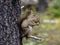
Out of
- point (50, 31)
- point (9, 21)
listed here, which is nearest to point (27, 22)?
point (9, 21)

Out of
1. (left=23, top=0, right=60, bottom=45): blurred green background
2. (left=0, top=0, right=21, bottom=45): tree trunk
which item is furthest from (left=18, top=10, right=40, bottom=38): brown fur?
(left=23, top=0, right=60, bottom=45): blurred green background

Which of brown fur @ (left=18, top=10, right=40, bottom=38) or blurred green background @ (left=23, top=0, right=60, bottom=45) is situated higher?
brown fur @ (left=18, top=10, right=40, bottom=38)

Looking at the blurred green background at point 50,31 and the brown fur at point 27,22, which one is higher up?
the brown fur at point 27,22

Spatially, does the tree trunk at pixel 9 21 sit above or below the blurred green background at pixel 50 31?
above

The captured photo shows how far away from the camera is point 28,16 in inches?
112

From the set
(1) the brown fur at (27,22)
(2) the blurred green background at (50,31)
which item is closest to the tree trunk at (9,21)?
(1) the brown fur at (27,22)

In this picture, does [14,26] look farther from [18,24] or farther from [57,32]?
[57,32]

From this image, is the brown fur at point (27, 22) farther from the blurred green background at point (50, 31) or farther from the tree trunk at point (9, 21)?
the blurred green background at point (50, 31)

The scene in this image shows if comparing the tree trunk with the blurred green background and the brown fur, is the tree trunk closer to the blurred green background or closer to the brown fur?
the brown fur

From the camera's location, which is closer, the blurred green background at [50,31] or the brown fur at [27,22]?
the brown fur at [27,22]

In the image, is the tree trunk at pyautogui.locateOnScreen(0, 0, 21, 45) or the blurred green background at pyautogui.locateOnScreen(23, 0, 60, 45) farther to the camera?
the blurred green background at pyautogui.locateOnScreen(23, 0, 60, 45)

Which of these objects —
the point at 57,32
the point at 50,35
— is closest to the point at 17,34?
the point at 50,35

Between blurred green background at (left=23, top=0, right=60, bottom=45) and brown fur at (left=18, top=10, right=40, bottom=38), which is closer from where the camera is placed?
brown fur at (left=18, top=10, right=40, bottom=38)

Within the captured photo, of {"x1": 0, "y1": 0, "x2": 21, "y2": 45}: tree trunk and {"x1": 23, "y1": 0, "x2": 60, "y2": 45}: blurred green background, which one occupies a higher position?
{"x1": 0, "y1": 0, "x2": 21, "y2": 45}: tree trunk
